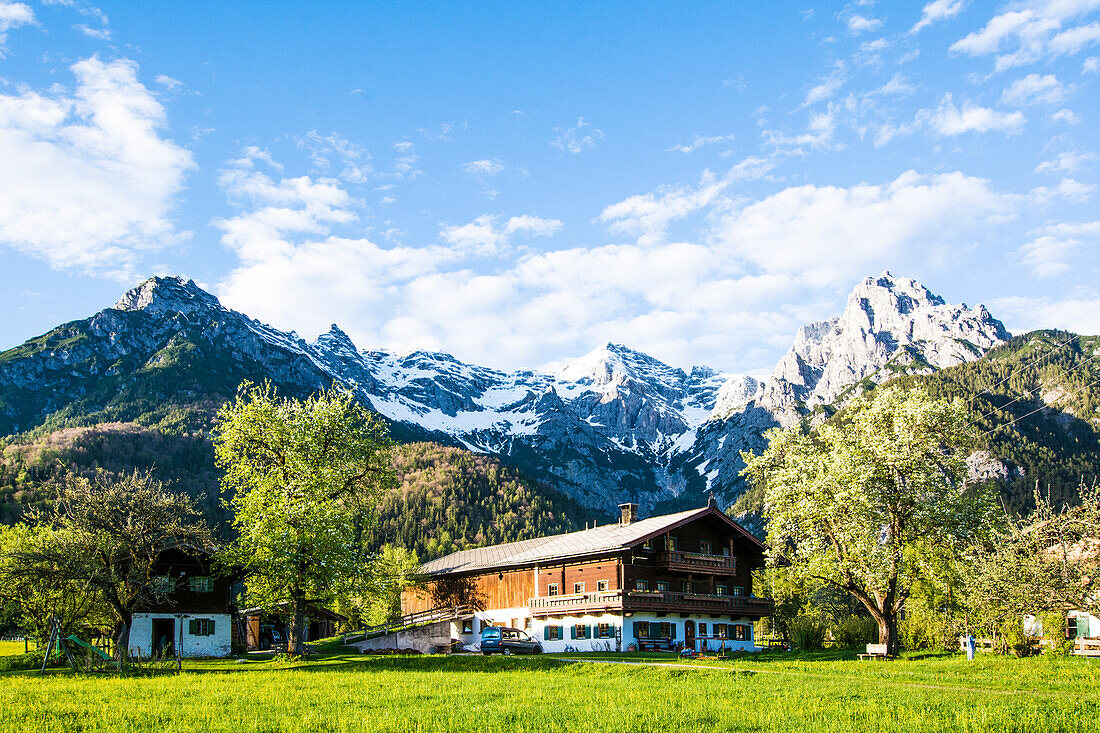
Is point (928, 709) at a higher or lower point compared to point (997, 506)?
lower

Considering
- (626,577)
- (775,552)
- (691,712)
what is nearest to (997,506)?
(775,552)

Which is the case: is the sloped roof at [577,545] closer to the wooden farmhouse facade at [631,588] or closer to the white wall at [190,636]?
the wooden farmhouse facade at [631,588]

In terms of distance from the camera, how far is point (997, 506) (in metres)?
46.1

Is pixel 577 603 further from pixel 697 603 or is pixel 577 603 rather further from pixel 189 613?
pixel 189 613

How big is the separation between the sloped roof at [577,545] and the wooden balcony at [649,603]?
3.30 meters

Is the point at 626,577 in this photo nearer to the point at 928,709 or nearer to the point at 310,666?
the point at 310,666

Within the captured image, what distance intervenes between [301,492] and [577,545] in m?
26.4

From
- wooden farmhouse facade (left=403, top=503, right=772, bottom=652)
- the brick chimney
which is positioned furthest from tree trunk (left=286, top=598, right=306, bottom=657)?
the brick chimney

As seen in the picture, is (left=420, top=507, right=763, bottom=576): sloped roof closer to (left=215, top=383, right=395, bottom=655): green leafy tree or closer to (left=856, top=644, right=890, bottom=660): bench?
(left=215, top=383, right=395, bottom=655): green leafy tree

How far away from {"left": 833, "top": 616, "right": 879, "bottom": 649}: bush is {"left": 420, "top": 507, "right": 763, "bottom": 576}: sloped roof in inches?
372

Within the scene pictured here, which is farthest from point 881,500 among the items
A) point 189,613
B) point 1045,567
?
point 189,613

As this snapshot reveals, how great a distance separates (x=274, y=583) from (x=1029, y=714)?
39.1 meters

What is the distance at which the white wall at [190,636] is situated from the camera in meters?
61.0

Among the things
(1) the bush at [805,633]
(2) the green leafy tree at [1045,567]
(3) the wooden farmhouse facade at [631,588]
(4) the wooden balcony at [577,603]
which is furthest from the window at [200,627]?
(2) the green leafy tree at [1045,567]
